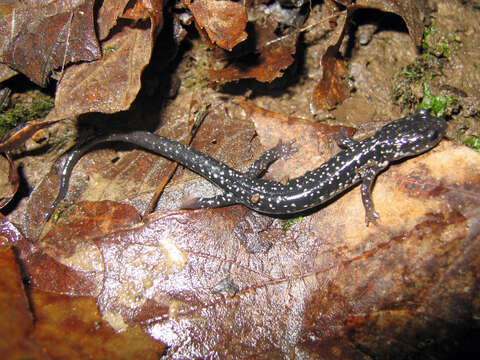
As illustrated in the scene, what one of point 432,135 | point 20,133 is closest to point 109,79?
point 20,133

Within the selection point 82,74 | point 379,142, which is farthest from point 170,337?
point 379,142

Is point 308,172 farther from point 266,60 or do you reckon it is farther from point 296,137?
point 266,60

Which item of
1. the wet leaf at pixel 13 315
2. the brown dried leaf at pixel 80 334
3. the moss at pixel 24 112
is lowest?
the brown dried leaf at pixel 80 334

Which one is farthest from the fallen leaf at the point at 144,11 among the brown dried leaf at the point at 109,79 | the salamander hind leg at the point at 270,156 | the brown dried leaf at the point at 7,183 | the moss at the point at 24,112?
the brown dried leaf at the point at 7,183

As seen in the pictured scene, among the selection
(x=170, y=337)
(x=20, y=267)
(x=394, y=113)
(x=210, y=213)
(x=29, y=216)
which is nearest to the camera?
(x=170, y=337)

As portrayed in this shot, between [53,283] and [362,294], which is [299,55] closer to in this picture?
[362,294]

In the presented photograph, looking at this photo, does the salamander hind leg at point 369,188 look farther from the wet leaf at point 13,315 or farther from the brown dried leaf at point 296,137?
the wet leaf at point 13,315

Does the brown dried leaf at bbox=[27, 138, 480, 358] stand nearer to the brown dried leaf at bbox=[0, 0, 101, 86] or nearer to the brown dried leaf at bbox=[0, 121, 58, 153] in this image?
the brown dried leaf at bbox=[0, 121, 58, 153]
